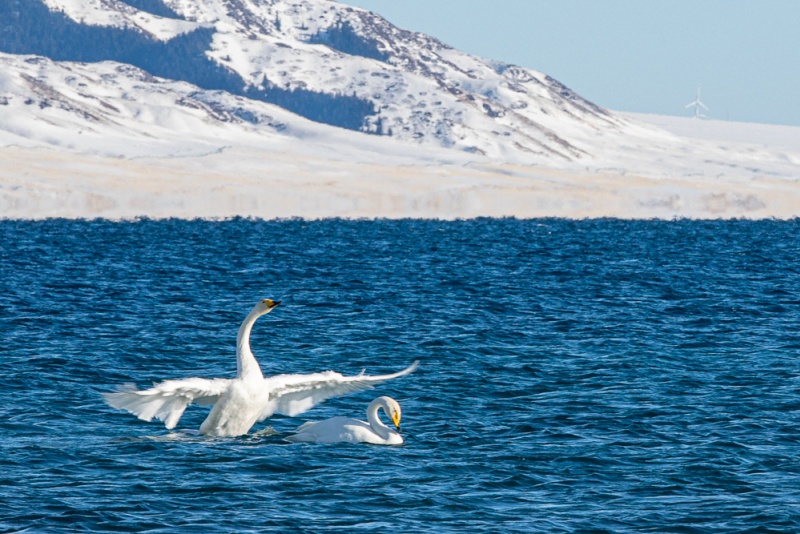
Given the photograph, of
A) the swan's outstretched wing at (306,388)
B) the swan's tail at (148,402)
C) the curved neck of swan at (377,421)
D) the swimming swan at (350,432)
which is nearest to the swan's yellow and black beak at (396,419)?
the swimming swan at (350,432)

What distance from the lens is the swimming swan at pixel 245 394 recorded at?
65.4 ft

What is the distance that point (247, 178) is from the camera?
147 meters

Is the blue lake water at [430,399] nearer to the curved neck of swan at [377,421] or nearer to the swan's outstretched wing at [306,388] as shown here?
the curved neck of swan at [377,421]

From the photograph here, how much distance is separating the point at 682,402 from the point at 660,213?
446ft

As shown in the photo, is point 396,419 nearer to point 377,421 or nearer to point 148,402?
point 377,421

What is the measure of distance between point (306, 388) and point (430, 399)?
14.1ft

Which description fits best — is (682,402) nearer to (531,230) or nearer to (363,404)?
(363,404)

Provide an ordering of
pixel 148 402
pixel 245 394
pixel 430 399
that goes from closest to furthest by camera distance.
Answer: pixel 148 402 → pixel 245 394 → pixel 430 399

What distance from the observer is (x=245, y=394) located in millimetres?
20656

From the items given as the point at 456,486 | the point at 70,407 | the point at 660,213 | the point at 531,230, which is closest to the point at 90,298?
the point at 70,407

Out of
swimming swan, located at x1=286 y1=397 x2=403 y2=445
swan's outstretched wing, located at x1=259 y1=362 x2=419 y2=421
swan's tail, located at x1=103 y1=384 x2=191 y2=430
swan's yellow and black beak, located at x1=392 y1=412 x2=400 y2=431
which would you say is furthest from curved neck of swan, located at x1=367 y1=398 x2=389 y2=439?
swan's tail, located at x1=103 y1=384 x2=191 y2=430

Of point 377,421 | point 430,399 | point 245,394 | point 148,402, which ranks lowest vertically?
point 430,399

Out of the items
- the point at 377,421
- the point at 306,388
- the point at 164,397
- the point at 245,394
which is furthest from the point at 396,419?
the point at 164,397

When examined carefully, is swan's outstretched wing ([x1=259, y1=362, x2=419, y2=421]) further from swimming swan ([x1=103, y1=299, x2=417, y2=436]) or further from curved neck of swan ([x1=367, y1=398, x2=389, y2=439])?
curved neck of swan ([x1=367, y1=398, x2=389, y2=439])
